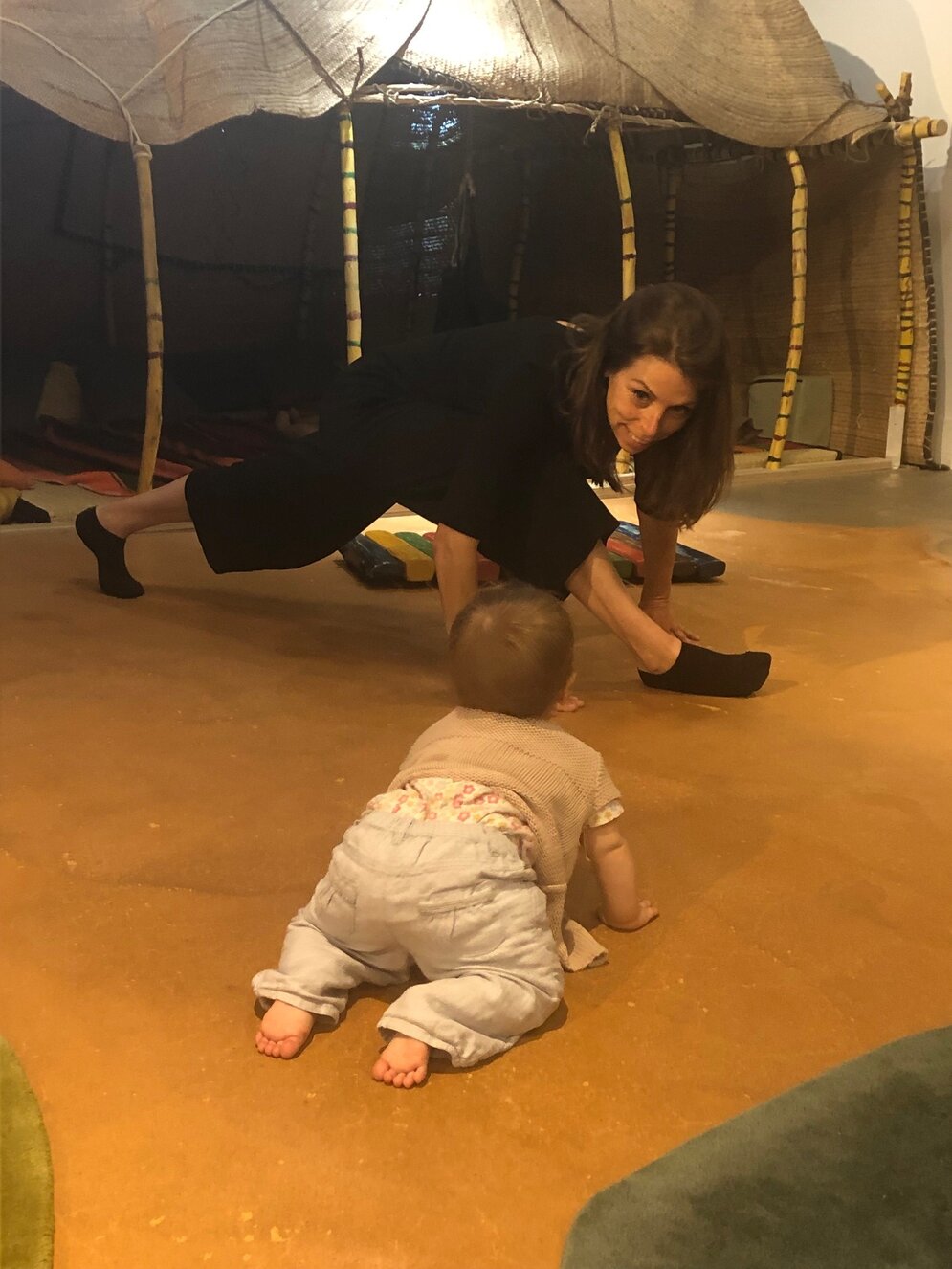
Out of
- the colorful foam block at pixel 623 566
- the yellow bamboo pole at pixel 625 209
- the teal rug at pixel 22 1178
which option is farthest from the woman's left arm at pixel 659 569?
the yellow bamboo pole at pixel 625 209

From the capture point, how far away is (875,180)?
12.5ft

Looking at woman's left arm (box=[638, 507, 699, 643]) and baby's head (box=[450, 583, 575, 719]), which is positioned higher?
baby's head (box=[450, 583, 575, 719])

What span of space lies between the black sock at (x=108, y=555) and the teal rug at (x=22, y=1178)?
1335mm

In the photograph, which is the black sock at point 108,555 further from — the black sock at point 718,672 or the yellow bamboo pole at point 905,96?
the yellow bamboo pole at point 905,96

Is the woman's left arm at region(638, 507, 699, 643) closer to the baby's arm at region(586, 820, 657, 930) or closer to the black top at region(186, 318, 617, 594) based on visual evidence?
the black top at region(186, 318, 617, 594)

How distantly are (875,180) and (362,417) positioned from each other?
9.40 feet

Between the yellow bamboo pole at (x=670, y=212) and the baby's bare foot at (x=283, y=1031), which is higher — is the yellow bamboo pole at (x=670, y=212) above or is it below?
above

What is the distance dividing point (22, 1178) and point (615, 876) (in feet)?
1.75

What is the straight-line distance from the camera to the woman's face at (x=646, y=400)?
1381 millimetres

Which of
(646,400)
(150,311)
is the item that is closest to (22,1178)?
(646,400)

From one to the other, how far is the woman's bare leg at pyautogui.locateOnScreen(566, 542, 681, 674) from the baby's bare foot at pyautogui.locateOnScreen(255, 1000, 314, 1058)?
90 cm

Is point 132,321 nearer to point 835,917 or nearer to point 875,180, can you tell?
point 875,180

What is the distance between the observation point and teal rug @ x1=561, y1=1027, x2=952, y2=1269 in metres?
0.66

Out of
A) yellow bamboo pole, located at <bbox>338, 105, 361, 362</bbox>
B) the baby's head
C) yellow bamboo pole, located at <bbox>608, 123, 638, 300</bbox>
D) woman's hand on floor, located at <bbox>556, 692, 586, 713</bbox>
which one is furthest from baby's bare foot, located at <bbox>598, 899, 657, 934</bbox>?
yellow bamboo pole, located at <bbox>608, 123, 638, 300</bbox>
